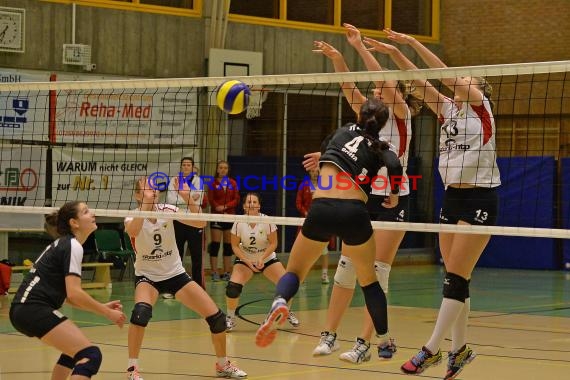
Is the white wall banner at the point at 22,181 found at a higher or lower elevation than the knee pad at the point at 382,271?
higher

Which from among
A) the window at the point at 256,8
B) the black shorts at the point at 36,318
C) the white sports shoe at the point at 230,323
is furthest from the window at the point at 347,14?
the black shorts at the point at 36,318

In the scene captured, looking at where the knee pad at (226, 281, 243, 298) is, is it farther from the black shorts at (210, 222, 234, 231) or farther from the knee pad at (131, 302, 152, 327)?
the black shorts at (210, 222, 234, 231)

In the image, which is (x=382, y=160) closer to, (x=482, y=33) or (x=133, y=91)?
(x=133, y=91)

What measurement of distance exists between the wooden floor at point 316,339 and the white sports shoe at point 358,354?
1456 millimetres

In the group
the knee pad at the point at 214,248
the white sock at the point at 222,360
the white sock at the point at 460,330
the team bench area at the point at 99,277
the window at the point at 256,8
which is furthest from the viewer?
the window at the point at 256,8

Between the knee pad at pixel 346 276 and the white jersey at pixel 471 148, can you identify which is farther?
the knee pad at pixel 346 276

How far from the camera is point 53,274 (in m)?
7.65

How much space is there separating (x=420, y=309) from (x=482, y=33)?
9.26 m

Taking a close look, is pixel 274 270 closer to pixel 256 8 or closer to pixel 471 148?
pixel 471 148

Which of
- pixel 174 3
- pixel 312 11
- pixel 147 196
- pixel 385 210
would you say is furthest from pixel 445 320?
pixel 312 11

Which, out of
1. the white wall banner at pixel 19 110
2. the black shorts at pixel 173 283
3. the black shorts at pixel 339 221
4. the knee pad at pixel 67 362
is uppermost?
the white wall banner at pixel 19 110

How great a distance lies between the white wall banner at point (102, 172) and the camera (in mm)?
17812

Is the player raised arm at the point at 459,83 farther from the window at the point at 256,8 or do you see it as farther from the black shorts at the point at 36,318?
the window at the point at 256,8

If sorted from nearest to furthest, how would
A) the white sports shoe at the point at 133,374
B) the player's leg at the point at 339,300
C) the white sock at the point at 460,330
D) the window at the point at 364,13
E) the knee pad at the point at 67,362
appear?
the knee pad at the point at 67,362 < the white sock at the point at 460,330 < the player's leg at the point at 339,300 < the white sports shoe at the point at 133,374 < the window at the point at 364,13
